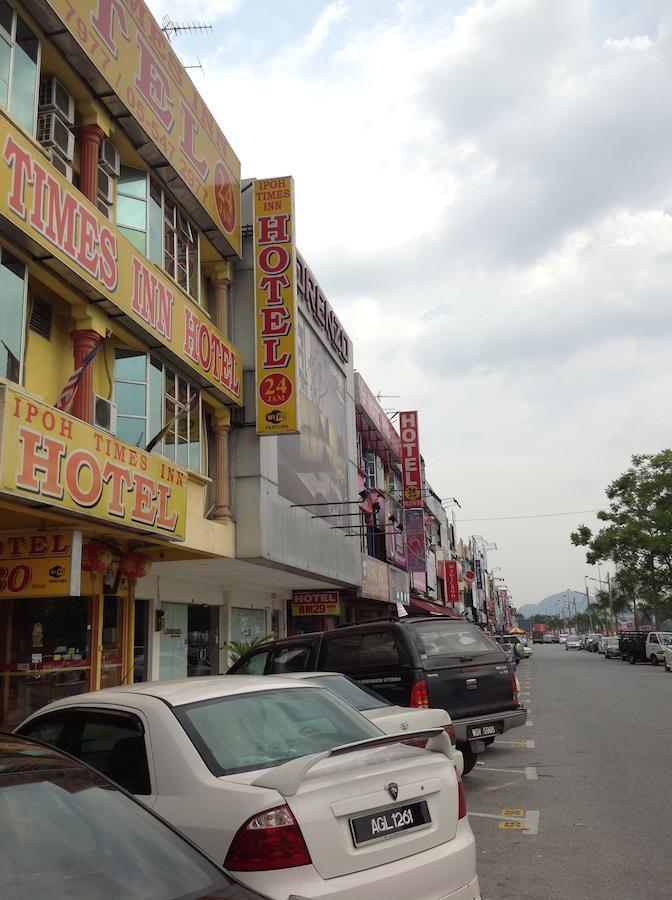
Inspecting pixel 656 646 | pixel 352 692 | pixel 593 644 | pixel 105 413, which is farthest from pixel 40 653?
pixel 593 644

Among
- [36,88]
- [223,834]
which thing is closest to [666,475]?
[36,88]

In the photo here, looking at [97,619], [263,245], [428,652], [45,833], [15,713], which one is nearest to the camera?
[45,833]

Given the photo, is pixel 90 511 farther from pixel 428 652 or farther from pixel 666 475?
pixel 666 475

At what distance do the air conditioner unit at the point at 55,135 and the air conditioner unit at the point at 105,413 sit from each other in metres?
3.51

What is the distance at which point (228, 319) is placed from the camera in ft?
54.0

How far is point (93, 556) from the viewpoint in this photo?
11852mm

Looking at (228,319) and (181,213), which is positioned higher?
(181,213)

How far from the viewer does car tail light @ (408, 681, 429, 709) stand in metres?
8.34

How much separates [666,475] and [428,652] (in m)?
47.1

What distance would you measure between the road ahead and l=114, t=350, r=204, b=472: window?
23.1 ft

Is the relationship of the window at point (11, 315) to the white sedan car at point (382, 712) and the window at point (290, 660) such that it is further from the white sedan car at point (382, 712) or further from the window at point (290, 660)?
the white sedan car at point (382, 712)

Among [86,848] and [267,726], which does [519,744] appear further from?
[86,848]

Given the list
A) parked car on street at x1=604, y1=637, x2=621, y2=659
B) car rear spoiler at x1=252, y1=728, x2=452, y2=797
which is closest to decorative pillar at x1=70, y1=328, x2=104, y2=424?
car rear spoiler at x1=252, y1=728, x2=452, y2=797

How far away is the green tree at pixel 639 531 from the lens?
164ft
